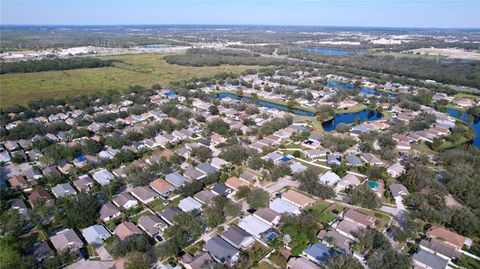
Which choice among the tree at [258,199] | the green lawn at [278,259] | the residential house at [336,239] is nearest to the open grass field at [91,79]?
the tree at [258,199]

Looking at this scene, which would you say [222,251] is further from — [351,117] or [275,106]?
[275,106]

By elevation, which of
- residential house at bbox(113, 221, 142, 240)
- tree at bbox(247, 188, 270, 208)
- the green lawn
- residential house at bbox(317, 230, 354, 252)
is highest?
tree at bbox(247, 188, 270, 208)

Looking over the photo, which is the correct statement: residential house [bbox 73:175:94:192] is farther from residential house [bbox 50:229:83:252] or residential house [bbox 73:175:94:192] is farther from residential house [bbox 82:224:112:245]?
residential house [bbox 50:229:83:252]

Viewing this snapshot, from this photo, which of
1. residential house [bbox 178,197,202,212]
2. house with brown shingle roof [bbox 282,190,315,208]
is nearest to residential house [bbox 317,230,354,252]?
house with brown shingle roof [bbox 282,190,315,208]

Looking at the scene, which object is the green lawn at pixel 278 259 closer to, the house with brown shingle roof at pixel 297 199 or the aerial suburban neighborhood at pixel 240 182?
the aerial suburban neighborhood at pixel 240 182

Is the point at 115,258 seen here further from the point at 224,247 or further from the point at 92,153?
the point at 92,153

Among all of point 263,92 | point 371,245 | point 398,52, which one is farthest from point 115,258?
point 398,52

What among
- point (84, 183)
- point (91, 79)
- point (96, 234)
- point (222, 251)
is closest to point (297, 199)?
point (222, 251)
